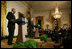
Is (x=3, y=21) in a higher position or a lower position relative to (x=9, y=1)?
lower

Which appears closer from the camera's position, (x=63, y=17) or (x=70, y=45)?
(x=70, y=45)

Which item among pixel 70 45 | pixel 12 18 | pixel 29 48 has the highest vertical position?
pixel 12 18

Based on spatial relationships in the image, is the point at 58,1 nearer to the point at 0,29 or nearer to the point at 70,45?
the point at 0,29

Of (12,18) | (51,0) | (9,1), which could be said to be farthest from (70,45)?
(51,0)

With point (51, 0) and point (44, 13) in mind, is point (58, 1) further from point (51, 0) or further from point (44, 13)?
point (44, 13)

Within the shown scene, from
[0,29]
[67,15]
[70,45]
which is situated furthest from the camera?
[67,15]

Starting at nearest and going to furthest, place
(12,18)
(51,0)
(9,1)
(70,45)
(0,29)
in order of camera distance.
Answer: (70,45)
(12,18)
(0,29)
(9,1)
(51,0)

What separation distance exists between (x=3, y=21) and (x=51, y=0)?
6.70 metres

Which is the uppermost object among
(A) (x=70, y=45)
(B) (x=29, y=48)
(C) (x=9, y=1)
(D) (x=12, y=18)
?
(C) (x=9, y=1)

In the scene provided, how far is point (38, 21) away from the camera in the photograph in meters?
18.4

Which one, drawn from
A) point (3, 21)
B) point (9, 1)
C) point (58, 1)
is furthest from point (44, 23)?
point (3, 21)

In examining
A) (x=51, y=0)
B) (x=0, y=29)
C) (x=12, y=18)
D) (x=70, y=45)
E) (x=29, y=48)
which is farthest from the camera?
(x=51, y=0)

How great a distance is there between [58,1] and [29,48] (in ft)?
36.5

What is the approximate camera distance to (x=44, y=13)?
18.5 m
